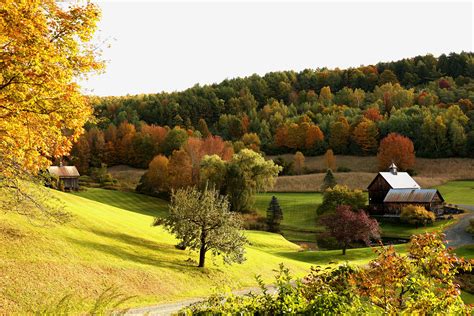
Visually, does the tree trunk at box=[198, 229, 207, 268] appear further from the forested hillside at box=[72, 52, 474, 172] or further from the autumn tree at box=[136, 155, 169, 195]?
the forested hillside at box=[72, 52, 474, 172]

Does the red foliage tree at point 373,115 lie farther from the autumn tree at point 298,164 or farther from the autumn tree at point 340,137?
the autumn tree at point 298,164

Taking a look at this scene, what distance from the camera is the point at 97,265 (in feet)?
89.7

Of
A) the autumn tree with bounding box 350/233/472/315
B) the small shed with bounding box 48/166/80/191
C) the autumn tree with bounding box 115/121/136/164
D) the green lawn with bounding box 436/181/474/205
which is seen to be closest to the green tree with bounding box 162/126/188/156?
the autumn tree with bounding box 115/121/136/164

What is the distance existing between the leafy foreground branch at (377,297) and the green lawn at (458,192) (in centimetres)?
8095

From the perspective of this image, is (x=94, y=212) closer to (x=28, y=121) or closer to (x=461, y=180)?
(x=28, y=121)

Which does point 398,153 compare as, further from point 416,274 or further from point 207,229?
point 416,274

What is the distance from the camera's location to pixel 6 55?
15242 mm

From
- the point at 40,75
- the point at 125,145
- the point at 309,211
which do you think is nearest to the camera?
the point at 40,75

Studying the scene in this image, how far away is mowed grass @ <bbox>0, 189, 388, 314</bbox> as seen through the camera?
74.2 feet

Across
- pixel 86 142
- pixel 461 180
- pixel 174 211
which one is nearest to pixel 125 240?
pixel 174 211

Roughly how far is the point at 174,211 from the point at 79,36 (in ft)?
62.8

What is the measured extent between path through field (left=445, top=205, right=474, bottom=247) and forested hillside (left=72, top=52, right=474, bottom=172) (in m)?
53.8

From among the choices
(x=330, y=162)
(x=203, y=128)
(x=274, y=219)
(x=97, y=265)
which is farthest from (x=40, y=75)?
(x=203, y=128)

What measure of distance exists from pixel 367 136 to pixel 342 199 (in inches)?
2481
